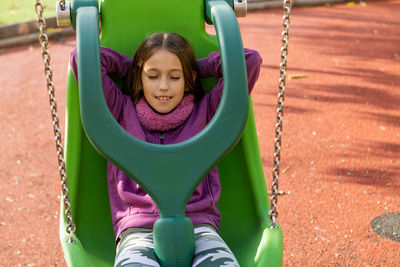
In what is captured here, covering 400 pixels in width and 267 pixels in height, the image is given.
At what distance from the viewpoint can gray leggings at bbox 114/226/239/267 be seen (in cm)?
197

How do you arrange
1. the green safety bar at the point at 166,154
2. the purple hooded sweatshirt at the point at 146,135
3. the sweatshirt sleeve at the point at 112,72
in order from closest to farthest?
the green safety bar at the point at 166,154 < the purple hooded sweatshirt at the point at 146,135 < the sweatshirt sleeve at the point at 112,72

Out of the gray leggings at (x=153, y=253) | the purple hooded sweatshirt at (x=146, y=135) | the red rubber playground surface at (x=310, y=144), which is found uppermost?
the purple hooded sweatshirt at (x=146, y=135)

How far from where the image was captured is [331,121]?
4.66 metres

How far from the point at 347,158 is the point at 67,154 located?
2.21 meters

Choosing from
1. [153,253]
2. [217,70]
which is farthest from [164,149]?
[217,70]

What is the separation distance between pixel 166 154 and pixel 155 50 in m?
0.60

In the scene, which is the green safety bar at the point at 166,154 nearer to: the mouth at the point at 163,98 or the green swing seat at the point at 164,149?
the green swing seat at the point at 164,149

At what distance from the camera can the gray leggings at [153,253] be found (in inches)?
77.5

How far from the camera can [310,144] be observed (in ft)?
14.1

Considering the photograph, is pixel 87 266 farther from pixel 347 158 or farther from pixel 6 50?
pixel 6 50

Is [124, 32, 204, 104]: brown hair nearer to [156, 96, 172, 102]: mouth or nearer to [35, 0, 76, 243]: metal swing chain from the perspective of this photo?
[156, 96, 172, 102]: mouth

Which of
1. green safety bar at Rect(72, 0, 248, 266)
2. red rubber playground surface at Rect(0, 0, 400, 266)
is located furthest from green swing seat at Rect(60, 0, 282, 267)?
red rubber playground surface at Rect(0, 0, 400, 266)

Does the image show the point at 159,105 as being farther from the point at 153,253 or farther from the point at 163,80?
the point at 153,253

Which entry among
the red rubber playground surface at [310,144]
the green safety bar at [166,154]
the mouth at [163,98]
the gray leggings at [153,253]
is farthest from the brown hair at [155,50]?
the red rubber playground surface at [310,144]
